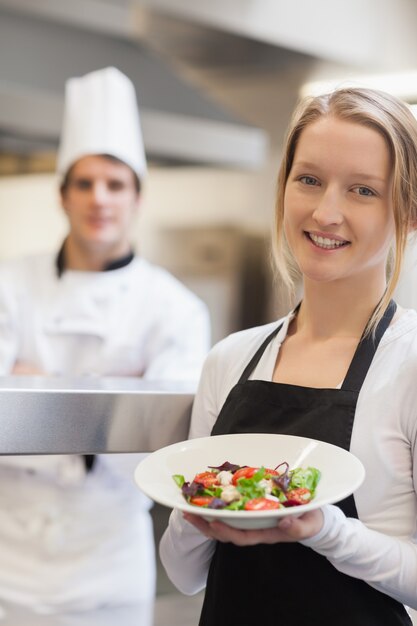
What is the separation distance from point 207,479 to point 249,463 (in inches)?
3.4

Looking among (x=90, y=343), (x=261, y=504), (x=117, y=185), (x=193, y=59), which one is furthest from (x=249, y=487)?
(x=193, y=59)

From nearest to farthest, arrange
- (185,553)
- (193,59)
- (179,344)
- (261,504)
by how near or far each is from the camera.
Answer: (261,504) → (185,553) → (179,344) → (193,59)

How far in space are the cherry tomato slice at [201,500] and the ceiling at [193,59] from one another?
1467 millimetres

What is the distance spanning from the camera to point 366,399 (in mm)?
798

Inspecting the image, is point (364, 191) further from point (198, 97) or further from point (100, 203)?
point (198, 97)

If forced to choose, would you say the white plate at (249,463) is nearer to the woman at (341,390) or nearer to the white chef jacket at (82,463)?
the woman at (341,390)

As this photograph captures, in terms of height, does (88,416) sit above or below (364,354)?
below

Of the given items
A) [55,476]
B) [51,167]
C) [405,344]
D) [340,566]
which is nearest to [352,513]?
[340,566]

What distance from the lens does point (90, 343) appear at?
5.89 feet

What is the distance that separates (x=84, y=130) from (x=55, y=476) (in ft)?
2.59

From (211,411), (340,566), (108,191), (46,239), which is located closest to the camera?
(340,566)

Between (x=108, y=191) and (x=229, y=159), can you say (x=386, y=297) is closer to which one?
(x=108, y=191)

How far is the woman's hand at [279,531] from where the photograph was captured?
68cm

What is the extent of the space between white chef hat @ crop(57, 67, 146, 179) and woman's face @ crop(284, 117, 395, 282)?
1.17m
